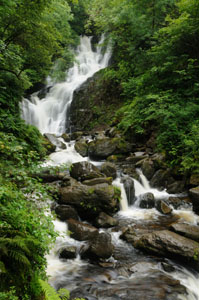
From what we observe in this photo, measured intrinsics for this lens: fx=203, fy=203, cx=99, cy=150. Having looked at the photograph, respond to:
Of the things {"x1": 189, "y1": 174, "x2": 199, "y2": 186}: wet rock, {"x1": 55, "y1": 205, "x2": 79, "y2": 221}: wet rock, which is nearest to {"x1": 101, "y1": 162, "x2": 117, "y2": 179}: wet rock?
{"x1": 55, "y1": 205, "x2": 79, "y2": 221}: wet rock

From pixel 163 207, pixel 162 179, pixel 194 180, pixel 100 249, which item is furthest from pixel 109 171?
pixel 100 249

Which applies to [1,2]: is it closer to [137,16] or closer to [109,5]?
[137,16]

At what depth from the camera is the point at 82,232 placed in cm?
629

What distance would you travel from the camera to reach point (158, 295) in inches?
167

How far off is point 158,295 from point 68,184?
491cm

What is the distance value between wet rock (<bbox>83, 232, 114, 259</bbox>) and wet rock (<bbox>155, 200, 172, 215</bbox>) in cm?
330

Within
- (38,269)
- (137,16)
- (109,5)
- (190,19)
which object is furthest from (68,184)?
(109,5)

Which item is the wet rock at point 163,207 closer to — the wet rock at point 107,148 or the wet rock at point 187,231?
the wet rock at point 187,231

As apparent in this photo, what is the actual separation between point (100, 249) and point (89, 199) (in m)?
2.17

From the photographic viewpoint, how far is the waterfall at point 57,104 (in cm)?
1955

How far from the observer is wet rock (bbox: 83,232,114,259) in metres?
5.41

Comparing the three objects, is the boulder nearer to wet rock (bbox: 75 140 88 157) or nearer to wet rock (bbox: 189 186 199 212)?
wet rock (bbox: 189 186 199 212)

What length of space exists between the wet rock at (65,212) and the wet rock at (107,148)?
20.7ft

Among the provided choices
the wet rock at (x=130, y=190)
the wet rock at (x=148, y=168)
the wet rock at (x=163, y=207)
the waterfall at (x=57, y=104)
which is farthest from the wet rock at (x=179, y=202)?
the waterfall at (x=57, y=104)
